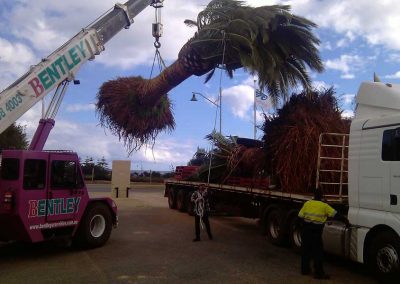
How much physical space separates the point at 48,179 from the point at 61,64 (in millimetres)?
2987

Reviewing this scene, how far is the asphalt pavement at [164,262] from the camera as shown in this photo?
861 cm

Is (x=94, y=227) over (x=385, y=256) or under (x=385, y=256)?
under

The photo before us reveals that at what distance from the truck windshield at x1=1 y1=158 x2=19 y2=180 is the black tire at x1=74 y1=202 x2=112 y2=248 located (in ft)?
6.99

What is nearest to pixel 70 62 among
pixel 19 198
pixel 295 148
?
pixel 19 198

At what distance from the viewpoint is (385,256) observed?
809cm

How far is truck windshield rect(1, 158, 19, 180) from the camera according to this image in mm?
9930

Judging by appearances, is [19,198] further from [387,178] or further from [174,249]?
[387,178]

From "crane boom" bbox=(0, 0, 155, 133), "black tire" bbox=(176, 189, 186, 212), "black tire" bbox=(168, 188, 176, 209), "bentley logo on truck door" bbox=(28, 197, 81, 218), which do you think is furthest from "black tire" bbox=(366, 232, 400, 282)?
"black tire" bbox=(168, 188, 176, 209)

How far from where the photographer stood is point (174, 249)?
37.7ft

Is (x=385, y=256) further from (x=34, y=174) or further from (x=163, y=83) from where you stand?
(x=163, y=83)

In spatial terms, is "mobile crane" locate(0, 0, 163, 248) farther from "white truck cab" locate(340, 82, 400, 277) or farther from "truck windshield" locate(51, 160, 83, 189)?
"white truck cab" locate(340, 82, 400, 277)

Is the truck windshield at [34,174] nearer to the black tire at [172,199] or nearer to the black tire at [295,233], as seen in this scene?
the black tire at [295,233]

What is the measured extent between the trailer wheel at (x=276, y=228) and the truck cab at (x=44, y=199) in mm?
4225

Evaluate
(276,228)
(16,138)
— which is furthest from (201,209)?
(16,138)
